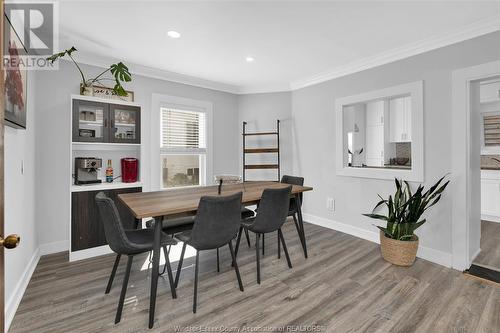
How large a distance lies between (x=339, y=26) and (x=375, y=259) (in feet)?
8.29

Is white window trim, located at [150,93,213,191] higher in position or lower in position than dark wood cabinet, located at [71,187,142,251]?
higher

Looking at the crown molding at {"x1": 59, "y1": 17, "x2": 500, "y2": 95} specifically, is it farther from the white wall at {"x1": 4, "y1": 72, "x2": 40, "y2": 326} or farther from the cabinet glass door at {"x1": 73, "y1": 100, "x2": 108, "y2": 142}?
the white wall at {"x1": 4, "y1": 72, "x2": 40, "y2": 326}

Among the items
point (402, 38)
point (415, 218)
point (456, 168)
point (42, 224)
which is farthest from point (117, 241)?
point (402, 38)

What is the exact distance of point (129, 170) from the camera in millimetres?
3170

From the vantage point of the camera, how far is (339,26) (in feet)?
7.96

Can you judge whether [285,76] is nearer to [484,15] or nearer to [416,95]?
[416,95]

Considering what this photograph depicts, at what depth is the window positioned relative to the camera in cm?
386

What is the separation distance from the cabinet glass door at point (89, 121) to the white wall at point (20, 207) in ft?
1.30

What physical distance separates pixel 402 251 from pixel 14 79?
3.70 m

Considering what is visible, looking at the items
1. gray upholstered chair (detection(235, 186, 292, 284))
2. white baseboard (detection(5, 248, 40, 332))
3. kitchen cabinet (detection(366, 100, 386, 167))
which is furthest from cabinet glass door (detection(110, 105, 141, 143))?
kitchen cabinet (detection(366, 100, 386, 167))

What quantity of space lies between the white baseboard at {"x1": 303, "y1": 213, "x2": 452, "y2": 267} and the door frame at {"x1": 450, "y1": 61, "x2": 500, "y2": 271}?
0.10 metres

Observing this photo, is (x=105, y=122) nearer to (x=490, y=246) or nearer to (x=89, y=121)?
(x=89, y=121)

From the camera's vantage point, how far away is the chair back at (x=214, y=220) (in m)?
1.80

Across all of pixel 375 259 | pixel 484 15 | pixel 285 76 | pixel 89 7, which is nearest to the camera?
pixel 89 7
